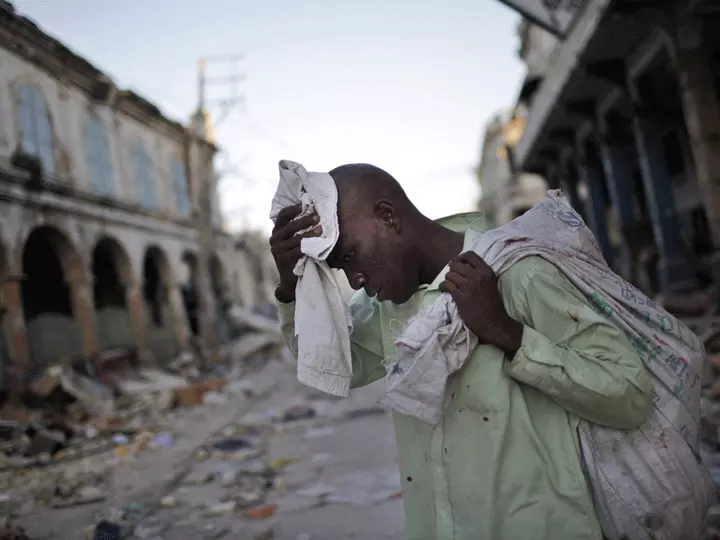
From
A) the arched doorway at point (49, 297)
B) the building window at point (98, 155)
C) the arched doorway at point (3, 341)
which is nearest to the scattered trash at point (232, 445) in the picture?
the arched doorway at point (3, 341)

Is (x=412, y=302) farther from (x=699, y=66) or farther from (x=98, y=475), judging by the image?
(x=699, y=66)

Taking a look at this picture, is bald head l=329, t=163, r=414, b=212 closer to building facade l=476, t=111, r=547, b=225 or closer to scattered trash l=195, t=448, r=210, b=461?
scattered trash l=195, t=448, r=210, b=461

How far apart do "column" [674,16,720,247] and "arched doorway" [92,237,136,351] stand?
45.7 feet

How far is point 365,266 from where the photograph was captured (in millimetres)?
1487

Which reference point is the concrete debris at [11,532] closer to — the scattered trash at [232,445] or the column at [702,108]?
the scattered trash at [232,445]

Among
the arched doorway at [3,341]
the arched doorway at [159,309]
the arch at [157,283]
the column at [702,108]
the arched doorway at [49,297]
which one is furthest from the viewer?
the arch at [157,283]

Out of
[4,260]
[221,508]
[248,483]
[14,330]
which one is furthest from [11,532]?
[4,260]

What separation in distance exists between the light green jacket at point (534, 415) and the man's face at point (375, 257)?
0.95 ft

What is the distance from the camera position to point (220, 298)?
2419 cm

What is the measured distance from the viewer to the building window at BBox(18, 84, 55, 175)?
1253 cm

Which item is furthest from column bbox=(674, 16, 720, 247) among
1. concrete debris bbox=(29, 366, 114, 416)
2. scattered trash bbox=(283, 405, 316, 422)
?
concrete debris bbox=(29, 366, 114, 416)

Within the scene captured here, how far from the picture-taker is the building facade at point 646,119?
629 cm

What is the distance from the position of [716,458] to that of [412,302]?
247cm

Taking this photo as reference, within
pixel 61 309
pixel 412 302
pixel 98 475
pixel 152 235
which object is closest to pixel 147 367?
pixel 61 309
